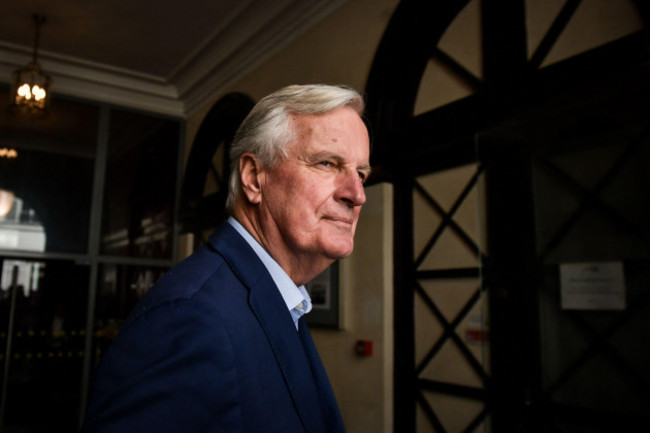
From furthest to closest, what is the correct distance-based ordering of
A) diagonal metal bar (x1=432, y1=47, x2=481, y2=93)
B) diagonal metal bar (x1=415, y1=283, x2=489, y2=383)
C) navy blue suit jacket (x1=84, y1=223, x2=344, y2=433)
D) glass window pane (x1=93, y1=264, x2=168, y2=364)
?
glass window pane (x1=93, y1=264, x2=168, y2=364) → diagonal metal bar (x1=432, y1=47, x2=481, y2=93) → diagonal metal bar (x1=415, y1=283, x2=489, y2=383) → navy blue suit jacket (x1=84, y1=223, x2=344, y2=433)

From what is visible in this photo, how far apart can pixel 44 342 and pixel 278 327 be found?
5332 millimetres

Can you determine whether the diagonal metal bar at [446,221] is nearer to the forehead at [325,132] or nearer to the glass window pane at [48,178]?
the forehead at [325,132]

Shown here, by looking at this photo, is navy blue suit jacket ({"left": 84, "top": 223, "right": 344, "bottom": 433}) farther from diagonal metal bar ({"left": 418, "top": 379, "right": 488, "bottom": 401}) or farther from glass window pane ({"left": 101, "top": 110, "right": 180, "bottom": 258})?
glass window pane ({"left": 101, "top": 110, "right": 180, "bottom": 258})

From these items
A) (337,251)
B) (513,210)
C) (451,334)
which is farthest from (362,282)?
(337,251)

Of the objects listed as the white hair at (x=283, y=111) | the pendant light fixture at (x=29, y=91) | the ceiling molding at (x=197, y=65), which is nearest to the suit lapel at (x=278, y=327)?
the white hair at (x=283, y=111)

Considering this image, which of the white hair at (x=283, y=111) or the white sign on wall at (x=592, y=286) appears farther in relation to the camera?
the white sign on wall at (x=592, y=286)

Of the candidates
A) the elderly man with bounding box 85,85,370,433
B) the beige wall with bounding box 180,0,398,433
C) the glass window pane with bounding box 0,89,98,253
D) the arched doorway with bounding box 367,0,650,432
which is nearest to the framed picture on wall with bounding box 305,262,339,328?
the beige wall with bounding box 180,0,398,433

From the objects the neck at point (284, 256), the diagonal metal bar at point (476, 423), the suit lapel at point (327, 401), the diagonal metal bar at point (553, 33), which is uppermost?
the diagonal metal bar at point (553, 33)

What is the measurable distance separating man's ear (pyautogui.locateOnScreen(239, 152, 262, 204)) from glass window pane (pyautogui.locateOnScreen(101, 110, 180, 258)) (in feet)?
16.9

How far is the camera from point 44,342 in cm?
536

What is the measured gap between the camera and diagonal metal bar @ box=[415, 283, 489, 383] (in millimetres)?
2645

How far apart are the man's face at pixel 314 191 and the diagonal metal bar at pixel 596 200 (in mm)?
891

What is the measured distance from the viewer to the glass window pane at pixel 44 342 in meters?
5.18

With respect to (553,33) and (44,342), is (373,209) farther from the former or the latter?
(44,342)
